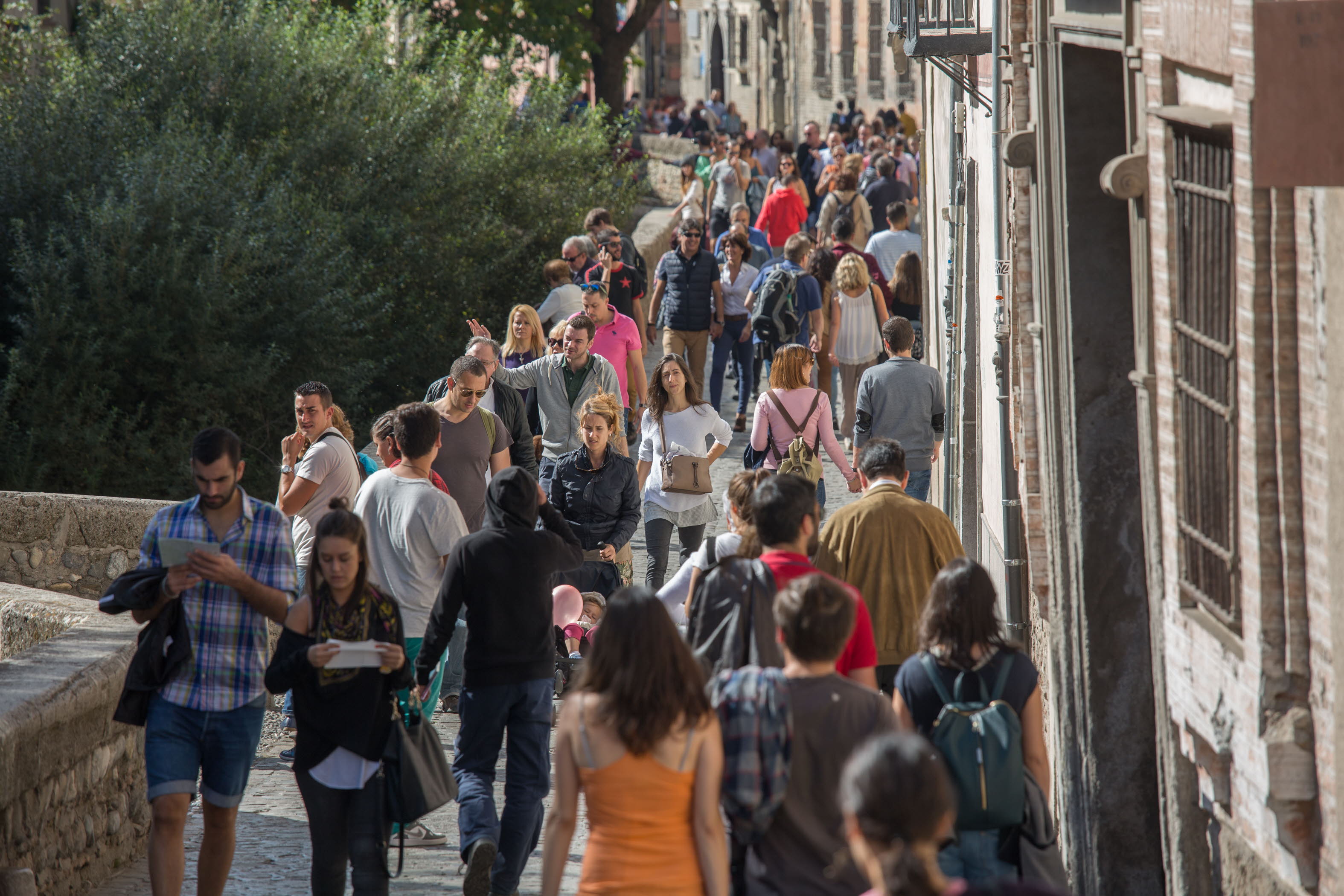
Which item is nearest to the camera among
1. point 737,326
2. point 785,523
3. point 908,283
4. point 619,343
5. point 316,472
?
point 785,523

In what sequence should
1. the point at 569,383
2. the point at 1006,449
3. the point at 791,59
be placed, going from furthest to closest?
the point at 791,59 < the point at 569,383 < the point at 1006,449

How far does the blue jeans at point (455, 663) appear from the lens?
8.26 m

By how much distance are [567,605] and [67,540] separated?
9.88 ft

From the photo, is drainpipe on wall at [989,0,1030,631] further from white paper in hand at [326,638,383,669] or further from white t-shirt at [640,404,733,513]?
white paper in hand at [326,638,383,669]

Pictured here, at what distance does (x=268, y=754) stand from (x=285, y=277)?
289 inches

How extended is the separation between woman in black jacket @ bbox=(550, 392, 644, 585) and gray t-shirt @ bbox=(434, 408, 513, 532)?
0.39 meters

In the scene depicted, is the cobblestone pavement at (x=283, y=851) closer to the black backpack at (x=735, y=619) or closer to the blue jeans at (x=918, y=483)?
the black backpack at (x=735, y=619)

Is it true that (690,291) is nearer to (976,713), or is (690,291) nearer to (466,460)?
(466,460)

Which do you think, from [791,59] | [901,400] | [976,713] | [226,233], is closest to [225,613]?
[976,713]

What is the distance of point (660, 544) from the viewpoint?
8.99 metres

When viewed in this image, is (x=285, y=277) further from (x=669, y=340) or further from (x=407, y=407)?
(x=407, y=407)

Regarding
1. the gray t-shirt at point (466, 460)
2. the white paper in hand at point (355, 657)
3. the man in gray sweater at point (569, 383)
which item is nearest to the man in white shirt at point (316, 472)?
the gray t-shirt at point (466, 460)

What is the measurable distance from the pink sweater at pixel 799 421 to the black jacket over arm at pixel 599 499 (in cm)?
100

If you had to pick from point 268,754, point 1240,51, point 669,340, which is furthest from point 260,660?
A: point 669,340
